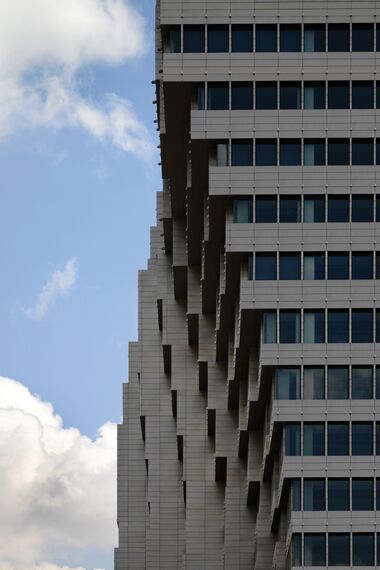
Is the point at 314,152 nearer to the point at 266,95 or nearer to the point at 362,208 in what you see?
the point at 362,208

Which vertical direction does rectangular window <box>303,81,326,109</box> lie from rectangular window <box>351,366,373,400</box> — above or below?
above

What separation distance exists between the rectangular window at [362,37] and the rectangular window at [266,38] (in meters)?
5.54

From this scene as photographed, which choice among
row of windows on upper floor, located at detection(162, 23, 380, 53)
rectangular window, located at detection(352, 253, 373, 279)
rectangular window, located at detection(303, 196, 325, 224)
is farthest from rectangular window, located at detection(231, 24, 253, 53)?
rectangular window, located at detection(352, 253, 373, 279)

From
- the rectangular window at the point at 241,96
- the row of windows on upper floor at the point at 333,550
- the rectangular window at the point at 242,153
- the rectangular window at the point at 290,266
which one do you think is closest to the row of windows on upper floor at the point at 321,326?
the rectangular window at the point at 290,266

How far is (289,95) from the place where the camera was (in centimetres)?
13612

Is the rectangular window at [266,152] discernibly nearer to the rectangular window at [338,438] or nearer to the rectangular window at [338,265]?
the rectangular window at [338,265]

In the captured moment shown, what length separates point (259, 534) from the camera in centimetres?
14425

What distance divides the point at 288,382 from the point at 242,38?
24.5 metres

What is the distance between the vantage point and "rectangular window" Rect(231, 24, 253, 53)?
137 metres

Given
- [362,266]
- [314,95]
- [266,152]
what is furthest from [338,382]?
[314,95]

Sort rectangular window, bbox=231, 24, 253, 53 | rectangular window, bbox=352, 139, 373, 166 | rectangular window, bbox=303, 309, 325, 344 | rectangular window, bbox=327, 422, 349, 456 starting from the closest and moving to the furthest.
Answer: rectangular window, bbox=327, 422, 349, 456
rectangular window, bbox=303, 309, 325, 344
rectangular window, bbox=352, 139, 373, 166
rectangular window, bbox=231, 24, 253, 53

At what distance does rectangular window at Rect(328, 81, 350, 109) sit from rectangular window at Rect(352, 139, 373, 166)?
8.74 ft

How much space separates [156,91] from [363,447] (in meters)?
33.8

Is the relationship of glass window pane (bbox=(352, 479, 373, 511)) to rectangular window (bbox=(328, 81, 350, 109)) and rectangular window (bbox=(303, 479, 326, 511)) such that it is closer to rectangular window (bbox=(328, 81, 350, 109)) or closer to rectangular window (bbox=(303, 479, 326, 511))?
rectangular window (bbox=(303, 479, 326, 511))
